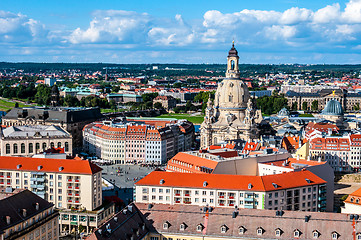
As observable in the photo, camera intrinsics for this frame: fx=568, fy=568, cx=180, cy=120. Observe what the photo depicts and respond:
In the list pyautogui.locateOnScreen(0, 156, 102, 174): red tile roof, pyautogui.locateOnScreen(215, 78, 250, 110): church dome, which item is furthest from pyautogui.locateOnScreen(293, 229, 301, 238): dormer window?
pyautogui.locateOnScreen(215, 78, 250, 110): church dome

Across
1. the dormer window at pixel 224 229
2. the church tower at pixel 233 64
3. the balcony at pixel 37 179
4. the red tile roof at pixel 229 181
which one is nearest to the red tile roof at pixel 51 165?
the balcony at pixel 37 179

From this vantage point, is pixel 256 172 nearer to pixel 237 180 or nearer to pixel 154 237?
pixel 237 180

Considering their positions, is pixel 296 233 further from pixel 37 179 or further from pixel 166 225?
pixel 37 179

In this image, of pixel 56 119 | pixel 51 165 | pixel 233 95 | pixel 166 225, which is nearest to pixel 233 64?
pixel 233 95

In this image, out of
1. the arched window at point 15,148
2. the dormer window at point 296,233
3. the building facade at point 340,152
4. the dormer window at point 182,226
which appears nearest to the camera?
the dormer window at point 296,233

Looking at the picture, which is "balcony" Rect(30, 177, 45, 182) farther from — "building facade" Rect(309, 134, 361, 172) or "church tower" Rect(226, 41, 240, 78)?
"church tower" Rect(226, 41, 240, 78)

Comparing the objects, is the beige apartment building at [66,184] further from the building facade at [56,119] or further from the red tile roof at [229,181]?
the building facade at [56,119]
